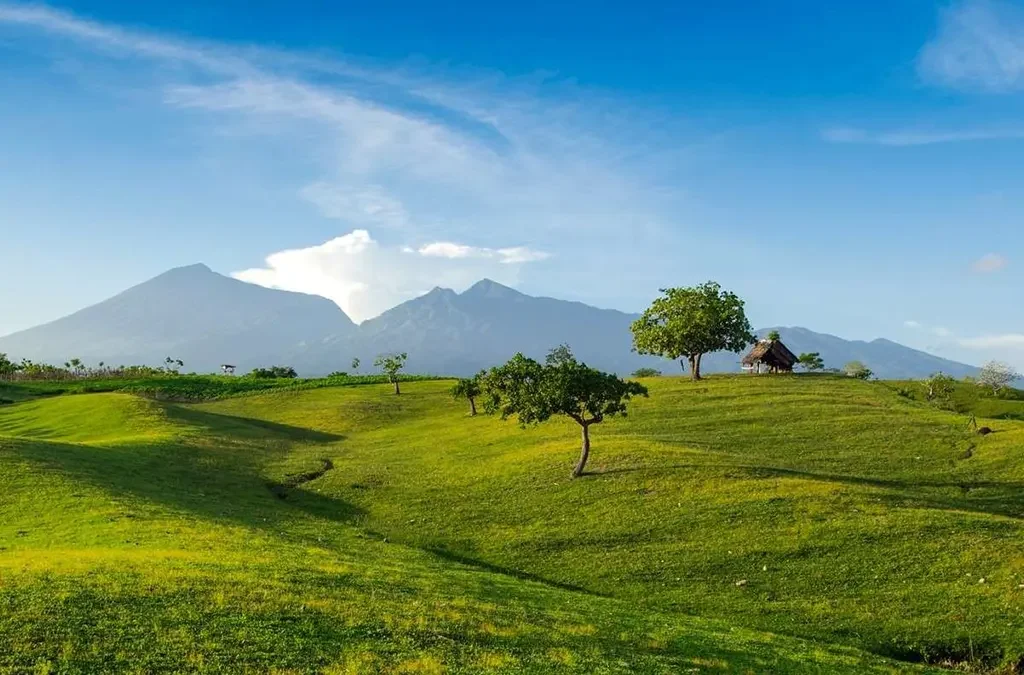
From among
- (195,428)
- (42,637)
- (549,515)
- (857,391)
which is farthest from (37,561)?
(857,391)

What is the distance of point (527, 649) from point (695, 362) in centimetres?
9294

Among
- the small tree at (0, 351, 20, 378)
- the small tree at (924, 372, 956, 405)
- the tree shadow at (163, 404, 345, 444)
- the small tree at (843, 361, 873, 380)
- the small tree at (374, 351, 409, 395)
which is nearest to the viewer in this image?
the tree shadow at (163, 404, 345, 444)

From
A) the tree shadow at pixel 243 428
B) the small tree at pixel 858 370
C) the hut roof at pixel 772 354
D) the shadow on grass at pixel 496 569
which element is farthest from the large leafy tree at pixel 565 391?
the small tree at pixel 858 370

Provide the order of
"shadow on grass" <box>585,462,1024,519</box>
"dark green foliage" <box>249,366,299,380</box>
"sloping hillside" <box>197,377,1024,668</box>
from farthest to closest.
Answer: "dark green foliage" <box>249,366,299,380</box>, "shadow on grass" <box>585,462,1024,519</box>, "sloping hillside" <box>197,377,1024,668</box>

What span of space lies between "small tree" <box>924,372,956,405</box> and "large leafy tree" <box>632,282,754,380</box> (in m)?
26.9

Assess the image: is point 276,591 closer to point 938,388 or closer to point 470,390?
point 470,390

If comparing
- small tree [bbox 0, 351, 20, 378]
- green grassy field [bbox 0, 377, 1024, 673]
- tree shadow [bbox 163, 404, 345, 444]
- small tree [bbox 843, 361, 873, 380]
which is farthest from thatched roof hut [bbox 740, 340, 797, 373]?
small tree [bbox 0, 351, 20, 378]

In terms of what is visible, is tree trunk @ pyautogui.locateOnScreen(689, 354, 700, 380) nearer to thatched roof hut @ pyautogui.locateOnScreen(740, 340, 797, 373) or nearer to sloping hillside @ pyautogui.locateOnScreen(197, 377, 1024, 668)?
thatched roof hut @ pyautogui.locateOnScreen(740, 340, 797, 373)

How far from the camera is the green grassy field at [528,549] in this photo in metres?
21.1

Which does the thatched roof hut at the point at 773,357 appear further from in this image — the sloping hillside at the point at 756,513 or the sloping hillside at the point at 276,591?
the sloping hillside at the point at 276,591

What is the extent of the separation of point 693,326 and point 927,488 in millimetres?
60409

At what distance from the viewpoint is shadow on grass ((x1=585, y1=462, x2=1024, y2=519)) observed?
148ft

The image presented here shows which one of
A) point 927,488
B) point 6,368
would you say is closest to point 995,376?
point 927,488

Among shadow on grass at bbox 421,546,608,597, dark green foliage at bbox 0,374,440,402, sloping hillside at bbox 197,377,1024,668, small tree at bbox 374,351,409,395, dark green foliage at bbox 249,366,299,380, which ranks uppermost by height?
small tree at bbox 374,351,409,395
